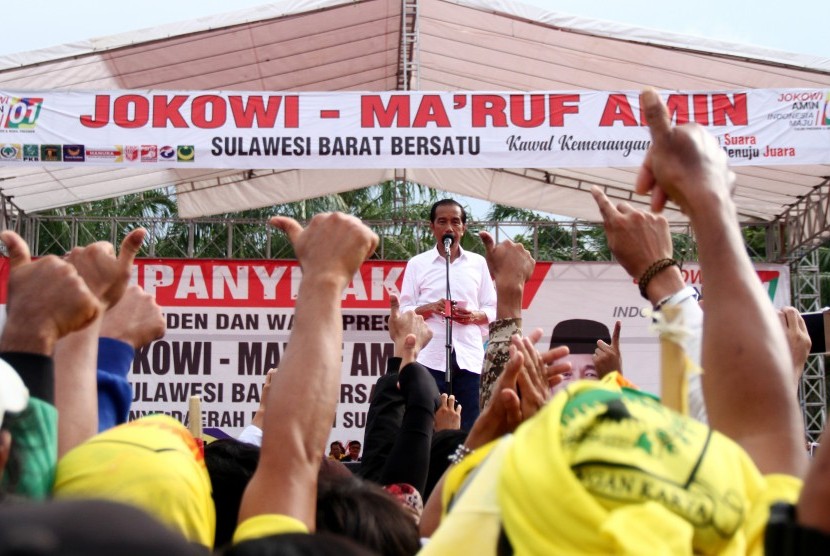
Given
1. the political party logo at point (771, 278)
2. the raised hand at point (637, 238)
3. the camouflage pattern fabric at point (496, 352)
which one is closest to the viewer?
the raised hand at point (637, 238)

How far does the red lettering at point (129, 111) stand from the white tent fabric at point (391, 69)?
1070 mm

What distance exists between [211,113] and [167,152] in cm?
41

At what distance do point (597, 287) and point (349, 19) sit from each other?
3546 mm

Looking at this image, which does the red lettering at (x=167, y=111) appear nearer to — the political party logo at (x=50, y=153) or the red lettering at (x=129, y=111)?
the red lettering at (x=129, y=111)

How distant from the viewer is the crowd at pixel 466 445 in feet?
2.93

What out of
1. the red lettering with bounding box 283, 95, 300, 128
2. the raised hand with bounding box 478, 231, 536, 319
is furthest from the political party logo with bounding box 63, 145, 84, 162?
the raised hand with bounding box 478, 231, 536, 319

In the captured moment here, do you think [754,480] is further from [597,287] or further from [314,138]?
[597,287]

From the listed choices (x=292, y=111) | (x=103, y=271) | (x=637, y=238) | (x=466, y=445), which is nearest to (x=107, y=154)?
(x=292, y=111)

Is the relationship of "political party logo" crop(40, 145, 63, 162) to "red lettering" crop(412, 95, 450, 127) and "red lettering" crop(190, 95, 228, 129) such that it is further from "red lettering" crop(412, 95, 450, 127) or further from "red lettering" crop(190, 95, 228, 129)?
"red lettering" crop(412, 95, 450, 127)

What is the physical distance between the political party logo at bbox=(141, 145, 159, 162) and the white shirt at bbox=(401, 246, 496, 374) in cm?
226

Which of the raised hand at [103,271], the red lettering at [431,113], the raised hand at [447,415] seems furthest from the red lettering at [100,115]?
the raised hand at [103,271]

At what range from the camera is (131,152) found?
21.5 feet

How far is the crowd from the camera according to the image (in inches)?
35.2

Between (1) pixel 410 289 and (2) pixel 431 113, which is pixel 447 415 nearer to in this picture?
(1) pixel 410 289
